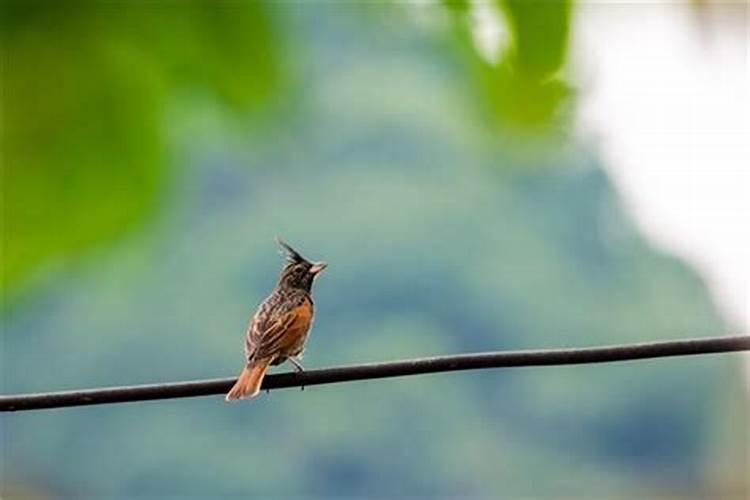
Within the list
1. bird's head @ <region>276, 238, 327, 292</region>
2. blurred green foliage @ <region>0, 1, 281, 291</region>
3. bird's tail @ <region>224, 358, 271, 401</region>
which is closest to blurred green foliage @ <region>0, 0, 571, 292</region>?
blurred green foliage @ <region>0, 1, 281, 291</region>

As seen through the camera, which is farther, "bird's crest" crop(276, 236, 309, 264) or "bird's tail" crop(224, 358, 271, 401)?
"bird's crest" crop(276, 236, 309, 264)

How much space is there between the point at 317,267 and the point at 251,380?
0.30 m

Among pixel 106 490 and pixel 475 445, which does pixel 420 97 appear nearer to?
pixel 106 490

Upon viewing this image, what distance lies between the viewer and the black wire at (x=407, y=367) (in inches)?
33.8

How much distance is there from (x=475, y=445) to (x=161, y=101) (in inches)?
569

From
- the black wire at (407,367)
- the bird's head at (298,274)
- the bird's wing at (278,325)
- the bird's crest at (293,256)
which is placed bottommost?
the bird's wing at (278,325)

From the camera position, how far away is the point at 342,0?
23.2 inches

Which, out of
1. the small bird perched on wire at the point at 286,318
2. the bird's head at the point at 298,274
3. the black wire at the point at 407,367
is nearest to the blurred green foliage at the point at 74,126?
the black wire at the point at 407,367

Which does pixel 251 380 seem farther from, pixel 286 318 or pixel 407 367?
pixel 407 367

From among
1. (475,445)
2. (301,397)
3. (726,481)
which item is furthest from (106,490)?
(726,481)

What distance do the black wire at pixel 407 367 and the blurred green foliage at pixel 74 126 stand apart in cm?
37

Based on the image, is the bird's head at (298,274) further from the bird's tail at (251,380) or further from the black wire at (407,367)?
the black wire at (407,367)

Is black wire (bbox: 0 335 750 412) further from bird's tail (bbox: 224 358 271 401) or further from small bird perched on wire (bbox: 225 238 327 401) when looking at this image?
small bird perched on wire (bbox: 225 238 327 401)

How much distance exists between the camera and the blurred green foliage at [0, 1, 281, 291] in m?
0.48
